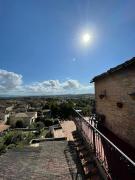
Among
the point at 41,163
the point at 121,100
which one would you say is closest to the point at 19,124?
the point at 41,163

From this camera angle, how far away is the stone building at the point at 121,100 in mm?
5378

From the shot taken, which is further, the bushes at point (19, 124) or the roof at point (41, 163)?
the bushes at point (19, 124)

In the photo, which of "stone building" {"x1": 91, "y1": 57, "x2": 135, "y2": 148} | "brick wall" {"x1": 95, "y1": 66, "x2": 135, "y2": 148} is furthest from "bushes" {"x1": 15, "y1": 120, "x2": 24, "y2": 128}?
"brick wall" {"x1": 95, "y1": 66, "x2": 135, "y2": 148}

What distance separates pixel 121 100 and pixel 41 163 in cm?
359

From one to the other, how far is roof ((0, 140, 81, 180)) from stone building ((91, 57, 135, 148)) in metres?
1.89

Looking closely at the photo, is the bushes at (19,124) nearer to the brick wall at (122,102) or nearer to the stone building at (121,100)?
the stone building at (121,100)

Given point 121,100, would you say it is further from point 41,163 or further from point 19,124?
point 19,124

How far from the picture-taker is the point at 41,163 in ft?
21.2

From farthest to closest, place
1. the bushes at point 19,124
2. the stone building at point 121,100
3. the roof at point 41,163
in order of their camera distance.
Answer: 1. the bushes at point 19,124
2. the roof at point 41,163
3. the stone building at point 121,100

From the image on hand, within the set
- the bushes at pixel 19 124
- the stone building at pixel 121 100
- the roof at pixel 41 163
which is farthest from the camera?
the bushes at pixel 19 124

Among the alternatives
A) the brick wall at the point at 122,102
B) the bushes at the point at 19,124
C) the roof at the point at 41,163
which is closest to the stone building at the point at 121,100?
the brick wall at the point at 122,102

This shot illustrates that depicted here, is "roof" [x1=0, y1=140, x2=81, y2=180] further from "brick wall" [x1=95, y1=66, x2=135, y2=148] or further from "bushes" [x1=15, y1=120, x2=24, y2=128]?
"bushes" [x1=15, y1=120, x2=24, y2=128]

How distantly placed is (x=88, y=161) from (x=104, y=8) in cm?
634

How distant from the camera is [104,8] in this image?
793 centimetres
